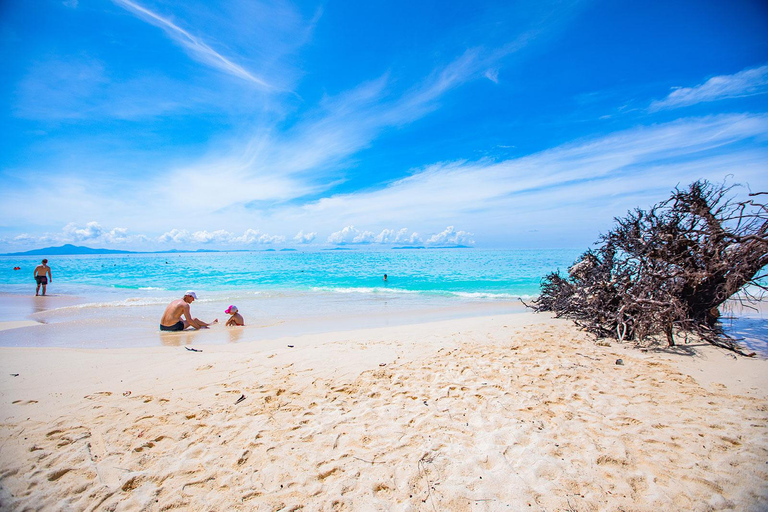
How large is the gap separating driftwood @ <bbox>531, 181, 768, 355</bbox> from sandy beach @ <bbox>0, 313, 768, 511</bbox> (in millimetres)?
879

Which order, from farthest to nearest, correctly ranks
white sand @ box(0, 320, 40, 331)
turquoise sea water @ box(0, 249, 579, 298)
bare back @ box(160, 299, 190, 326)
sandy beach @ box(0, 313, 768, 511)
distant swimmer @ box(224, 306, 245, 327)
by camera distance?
1. turquoise sea water @ box(0, 249, 579, 298)
2. distant swimmer @ box(224, 306, 245, 327)
3. white sand @ box(0, 320, 40, 331)
4. bare back @ box(160, 299, 190, 326)
5. sandy beach @ box(0, 313, 768, 511)

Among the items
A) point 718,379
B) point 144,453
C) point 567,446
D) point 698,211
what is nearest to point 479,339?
point 718,379

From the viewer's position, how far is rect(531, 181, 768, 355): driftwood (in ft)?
19.0

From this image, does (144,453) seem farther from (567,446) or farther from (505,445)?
(567,446)

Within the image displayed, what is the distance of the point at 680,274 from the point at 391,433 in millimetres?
6767

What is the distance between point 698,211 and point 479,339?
5232 mm

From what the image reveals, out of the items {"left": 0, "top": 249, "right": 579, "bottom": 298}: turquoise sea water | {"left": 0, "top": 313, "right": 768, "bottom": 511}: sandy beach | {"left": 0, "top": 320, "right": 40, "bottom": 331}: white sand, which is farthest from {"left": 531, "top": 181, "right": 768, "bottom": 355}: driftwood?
{"left": 0, "top": 320, "right": 40, "bottom": 331}: white sand

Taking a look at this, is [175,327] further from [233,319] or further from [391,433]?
[391,433]

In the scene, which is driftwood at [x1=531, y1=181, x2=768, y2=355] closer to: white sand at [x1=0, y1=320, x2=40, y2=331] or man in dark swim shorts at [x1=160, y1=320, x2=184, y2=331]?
man in dark swim shorts at [x1=160, y1=320, x2=184, y2=331]

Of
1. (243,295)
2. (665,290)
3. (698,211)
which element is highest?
(698,211)

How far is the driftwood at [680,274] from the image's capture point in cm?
578

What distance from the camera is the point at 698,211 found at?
6.47m

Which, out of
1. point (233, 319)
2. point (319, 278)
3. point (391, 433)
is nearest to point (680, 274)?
point (391, 433)

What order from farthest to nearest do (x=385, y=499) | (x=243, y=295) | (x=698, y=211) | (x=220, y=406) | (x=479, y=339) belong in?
(x=243, y=295) < (x=479, y=339) < (x=698, y=211) < (x=220, y=406) < (x=385, y=499)
